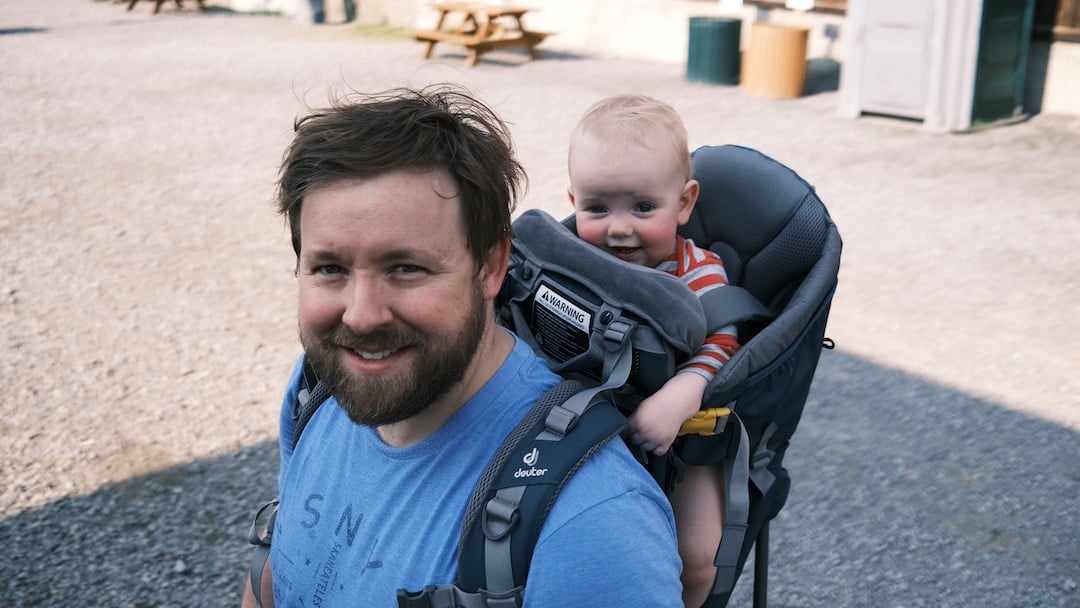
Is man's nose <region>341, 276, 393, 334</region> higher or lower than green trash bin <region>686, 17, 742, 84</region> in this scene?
higher

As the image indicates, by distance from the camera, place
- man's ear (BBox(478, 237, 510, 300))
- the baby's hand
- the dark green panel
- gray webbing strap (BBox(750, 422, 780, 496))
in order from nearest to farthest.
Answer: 1. man's ear (BBox(478, 237, 510, 300))
2. the baby's hand
3. gray webbing strap (BBox(750, 422, 780, 496))
4. the dark green panel

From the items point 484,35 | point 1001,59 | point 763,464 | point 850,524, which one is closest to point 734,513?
point 763,464

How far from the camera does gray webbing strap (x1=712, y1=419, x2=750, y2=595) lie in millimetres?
2102

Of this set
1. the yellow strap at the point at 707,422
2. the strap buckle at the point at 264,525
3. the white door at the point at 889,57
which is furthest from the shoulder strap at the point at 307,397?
the white door at the point at 889,57

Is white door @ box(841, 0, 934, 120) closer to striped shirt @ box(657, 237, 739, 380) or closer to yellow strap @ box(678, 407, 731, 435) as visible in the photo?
striped shirt @ box(657, 237, 739, 380)

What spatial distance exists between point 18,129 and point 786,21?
337 inches

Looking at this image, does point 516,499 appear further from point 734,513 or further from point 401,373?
point 734,513

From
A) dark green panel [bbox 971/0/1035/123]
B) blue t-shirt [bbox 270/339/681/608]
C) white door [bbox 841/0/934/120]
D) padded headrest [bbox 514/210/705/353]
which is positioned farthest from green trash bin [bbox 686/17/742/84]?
blue t-shirt [bbox 270/339/681/608]

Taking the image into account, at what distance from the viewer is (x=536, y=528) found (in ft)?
5.12

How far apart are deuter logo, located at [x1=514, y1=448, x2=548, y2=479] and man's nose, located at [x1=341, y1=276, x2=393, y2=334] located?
306mm

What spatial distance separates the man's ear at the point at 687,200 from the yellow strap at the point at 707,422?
665 millimetres

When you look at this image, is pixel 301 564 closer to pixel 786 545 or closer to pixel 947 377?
pixel 786 545

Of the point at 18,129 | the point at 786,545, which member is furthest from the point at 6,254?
the point at 786,545

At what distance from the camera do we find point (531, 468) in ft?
5.26
